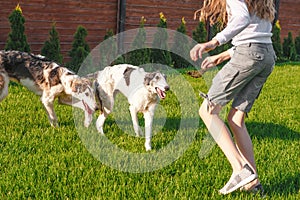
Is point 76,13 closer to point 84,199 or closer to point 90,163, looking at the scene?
point 90,163

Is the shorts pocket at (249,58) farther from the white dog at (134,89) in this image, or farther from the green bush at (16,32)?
the green bush at (16,32)

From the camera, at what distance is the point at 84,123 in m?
5.52

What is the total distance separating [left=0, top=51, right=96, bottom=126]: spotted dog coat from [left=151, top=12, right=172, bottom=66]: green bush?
22.1 ft

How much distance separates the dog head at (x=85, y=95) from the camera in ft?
17.3

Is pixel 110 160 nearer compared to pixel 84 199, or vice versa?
pixel 84 199

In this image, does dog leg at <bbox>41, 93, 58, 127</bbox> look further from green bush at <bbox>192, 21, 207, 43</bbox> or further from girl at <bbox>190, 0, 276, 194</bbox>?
green bush at <bbox>192, 21, 207, 43</bbox>

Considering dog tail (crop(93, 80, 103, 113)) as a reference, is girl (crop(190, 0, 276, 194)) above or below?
above

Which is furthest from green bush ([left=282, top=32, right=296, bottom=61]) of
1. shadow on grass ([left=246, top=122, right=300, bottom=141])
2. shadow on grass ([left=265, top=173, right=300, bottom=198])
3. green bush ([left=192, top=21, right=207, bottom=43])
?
shadow on grass ([left=265, top=173, right=300, bottom=198])

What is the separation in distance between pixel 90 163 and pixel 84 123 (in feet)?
4.28

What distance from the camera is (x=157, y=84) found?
15.7ft

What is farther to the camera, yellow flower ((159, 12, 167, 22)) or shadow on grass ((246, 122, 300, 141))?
yellow flower ((159, 12, 167, 22))

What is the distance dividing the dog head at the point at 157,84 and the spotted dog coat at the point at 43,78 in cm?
88

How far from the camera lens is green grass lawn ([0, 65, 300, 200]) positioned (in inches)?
144

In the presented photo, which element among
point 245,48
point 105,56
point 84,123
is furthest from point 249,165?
point 105,56
